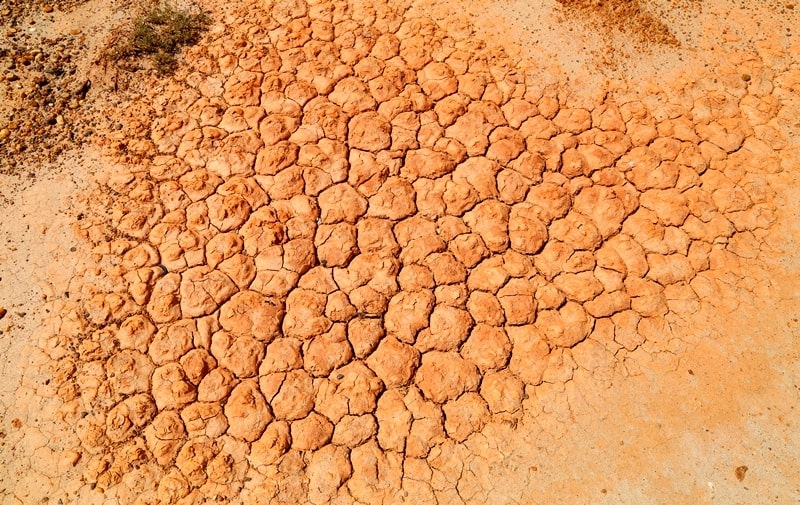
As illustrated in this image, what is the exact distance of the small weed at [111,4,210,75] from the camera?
367 cm

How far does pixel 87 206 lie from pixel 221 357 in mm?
1201

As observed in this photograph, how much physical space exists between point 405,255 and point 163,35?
2276mm

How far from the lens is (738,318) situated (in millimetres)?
2844

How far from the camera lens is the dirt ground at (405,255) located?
2.52m

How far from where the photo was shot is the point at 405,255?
9.79 feet

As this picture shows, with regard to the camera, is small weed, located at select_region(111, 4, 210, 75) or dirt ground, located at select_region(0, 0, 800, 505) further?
small weed, located at select_region(111, 4, 210, 75)

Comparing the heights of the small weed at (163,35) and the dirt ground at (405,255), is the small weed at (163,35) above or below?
above

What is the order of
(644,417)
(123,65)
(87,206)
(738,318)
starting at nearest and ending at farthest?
(644,417) < (738,318) < (87,206) < (123,65)

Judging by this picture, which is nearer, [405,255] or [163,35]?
[405,255]

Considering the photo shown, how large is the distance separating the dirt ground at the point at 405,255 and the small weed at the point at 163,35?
0.36 ft

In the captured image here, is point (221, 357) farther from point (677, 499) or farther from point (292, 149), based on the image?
point (677, 499)

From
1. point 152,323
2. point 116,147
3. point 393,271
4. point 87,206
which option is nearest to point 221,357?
point 152,323

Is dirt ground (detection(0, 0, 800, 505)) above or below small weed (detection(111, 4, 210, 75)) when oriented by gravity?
below

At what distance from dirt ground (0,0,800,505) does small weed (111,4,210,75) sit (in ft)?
0.36
